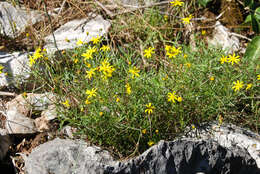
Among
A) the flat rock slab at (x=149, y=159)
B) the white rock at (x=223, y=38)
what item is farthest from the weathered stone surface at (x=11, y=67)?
the white rock at (x=223, y=38)

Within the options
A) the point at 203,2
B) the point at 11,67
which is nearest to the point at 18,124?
the point at 11,67

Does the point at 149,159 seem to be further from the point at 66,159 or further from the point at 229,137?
the point at 229,137

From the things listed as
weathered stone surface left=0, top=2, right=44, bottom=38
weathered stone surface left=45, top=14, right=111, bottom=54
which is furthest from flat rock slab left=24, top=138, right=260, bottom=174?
weathered stone surface left=0, top=2, right=44, bottom=38

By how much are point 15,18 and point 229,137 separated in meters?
2.82

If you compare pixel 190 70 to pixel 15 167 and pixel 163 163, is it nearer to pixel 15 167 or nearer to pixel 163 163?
pixel 163 163

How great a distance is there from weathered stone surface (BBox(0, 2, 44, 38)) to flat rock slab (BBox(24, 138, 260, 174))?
1.98 meters

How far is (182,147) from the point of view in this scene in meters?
1.97

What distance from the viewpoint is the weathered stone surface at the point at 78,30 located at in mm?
3277

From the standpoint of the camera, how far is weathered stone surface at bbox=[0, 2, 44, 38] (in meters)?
3.53

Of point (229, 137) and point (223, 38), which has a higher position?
point (223, 38)

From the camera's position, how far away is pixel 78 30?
349 cm

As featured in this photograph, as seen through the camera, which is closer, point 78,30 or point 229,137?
point 229,137

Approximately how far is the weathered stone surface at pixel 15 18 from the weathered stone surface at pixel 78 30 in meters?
0.39

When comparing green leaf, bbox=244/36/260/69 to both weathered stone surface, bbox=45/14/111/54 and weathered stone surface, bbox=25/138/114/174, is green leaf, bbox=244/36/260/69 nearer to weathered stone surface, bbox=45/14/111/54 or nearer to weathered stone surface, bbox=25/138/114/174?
weathered stone surface, bbox=45/14/111/54
